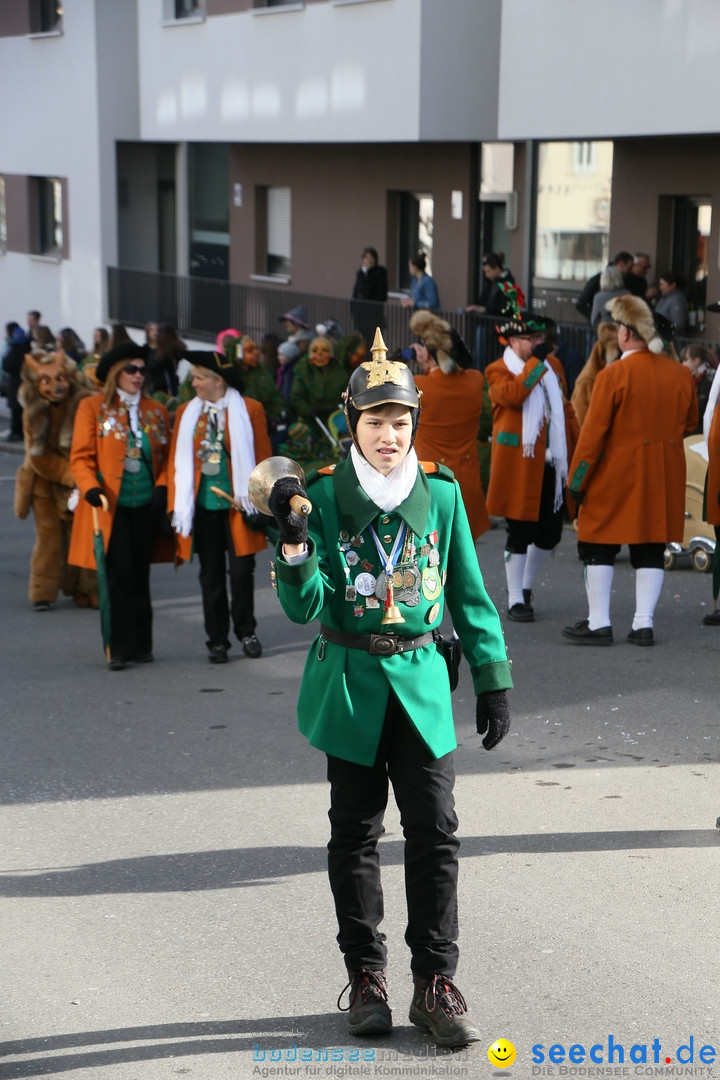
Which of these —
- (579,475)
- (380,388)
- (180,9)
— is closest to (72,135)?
(180,9)

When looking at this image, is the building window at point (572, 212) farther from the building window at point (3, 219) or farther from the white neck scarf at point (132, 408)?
the building window at point (3, 219)

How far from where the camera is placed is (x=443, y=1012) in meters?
4.16

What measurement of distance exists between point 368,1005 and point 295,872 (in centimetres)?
137

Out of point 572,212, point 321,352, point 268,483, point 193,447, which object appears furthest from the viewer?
point 572,212

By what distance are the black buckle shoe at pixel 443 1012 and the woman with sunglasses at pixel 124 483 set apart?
4.95m

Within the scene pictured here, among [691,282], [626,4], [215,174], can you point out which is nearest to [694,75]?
[626,4]

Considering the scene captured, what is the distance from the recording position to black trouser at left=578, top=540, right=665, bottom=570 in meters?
8.92

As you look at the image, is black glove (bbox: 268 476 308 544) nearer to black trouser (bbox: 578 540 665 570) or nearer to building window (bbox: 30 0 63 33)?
black trouser (bbox: 578 540 665 570)

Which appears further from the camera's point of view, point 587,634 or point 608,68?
point 608,68

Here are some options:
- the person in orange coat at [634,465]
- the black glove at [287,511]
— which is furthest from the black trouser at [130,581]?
the black glove at [287,511]

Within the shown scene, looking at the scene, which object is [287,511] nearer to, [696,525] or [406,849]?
[406,849]

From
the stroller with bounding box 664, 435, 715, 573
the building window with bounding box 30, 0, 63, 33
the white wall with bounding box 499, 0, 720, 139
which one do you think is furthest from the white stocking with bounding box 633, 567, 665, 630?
the building window with bounding box 30, 0, 63, 33

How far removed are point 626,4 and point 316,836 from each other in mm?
11362

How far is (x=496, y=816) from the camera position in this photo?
243 inches
